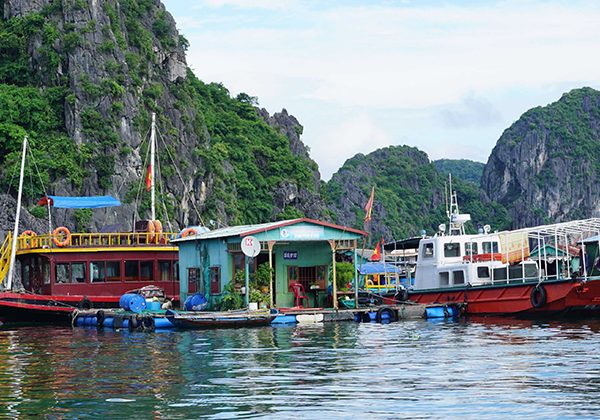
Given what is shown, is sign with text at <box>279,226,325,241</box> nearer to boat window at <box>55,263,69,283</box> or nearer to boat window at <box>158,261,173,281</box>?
boat window at <box>158,261,173,281</box>

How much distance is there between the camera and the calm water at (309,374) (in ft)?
47.3

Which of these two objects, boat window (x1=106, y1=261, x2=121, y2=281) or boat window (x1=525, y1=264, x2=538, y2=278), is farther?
boat window (x1=106, y1=261, x2=121, y2=281)

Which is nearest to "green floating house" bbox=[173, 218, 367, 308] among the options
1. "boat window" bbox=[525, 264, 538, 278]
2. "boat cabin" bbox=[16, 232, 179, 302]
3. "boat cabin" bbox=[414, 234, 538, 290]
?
"boat cabin" bbox=[16, 232, 179, 302]

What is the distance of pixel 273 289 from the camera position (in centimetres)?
3375

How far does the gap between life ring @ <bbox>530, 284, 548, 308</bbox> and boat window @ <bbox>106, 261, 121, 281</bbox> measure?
15.7 meters

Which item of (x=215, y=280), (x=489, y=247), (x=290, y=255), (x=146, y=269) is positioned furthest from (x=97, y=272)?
(x=489, y=247)

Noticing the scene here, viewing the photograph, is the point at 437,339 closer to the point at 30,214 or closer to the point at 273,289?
the point at 273,289

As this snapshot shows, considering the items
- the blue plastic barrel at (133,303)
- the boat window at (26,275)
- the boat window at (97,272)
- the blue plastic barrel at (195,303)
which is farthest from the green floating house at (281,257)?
the boat window at (26,275)

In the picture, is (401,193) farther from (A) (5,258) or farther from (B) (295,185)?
(A) (5,258)

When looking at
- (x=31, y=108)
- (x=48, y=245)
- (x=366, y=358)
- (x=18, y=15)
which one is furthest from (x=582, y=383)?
(x=18, y=15)

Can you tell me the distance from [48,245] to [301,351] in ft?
60.6

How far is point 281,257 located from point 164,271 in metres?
6.73

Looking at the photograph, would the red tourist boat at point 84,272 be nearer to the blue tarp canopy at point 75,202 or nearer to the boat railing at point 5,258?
the boat railing at point 5,258

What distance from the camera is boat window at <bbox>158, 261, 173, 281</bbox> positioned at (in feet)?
127
